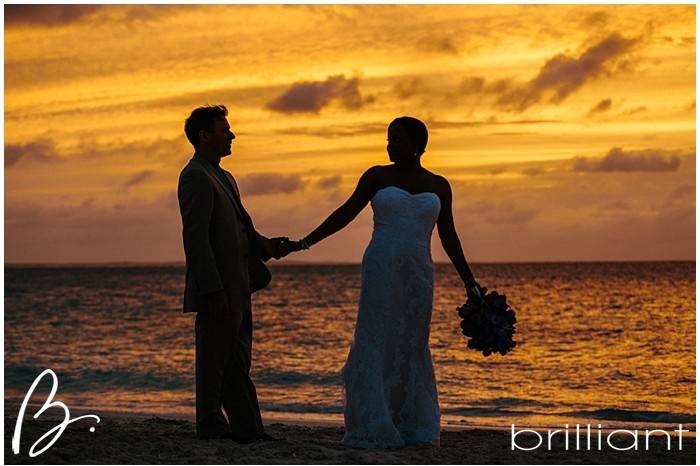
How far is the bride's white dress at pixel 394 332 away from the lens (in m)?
7.98

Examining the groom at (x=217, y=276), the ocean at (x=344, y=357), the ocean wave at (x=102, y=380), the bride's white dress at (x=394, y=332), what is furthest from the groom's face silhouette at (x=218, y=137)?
the ocean wave at (x=102, y=380)

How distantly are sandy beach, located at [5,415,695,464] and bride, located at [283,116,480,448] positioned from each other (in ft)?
0.74

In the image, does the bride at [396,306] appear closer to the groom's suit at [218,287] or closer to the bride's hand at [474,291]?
the bride's hand at [474,291]

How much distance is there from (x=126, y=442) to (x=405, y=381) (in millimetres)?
2064

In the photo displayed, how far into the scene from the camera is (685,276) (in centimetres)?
8469

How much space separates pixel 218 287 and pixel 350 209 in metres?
1.09

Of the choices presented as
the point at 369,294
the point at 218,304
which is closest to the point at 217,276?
the point at 218,304

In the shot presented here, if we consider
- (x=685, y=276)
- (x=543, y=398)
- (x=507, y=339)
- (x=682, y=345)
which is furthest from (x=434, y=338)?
(x=685, y=276)

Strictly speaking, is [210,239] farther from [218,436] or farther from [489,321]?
[489,321]

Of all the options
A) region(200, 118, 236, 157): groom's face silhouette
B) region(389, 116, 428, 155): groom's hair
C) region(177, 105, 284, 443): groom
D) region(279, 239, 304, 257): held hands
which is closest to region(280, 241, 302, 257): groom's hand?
region(279, 239, 304, 257): held hands

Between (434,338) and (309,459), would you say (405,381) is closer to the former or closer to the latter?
(309,459)

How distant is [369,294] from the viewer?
8.04 meters

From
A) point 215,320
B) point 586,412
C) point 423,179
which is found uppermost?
point 423,179

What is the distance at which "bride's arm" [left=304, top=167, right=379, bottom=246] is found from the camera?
8023 mm
